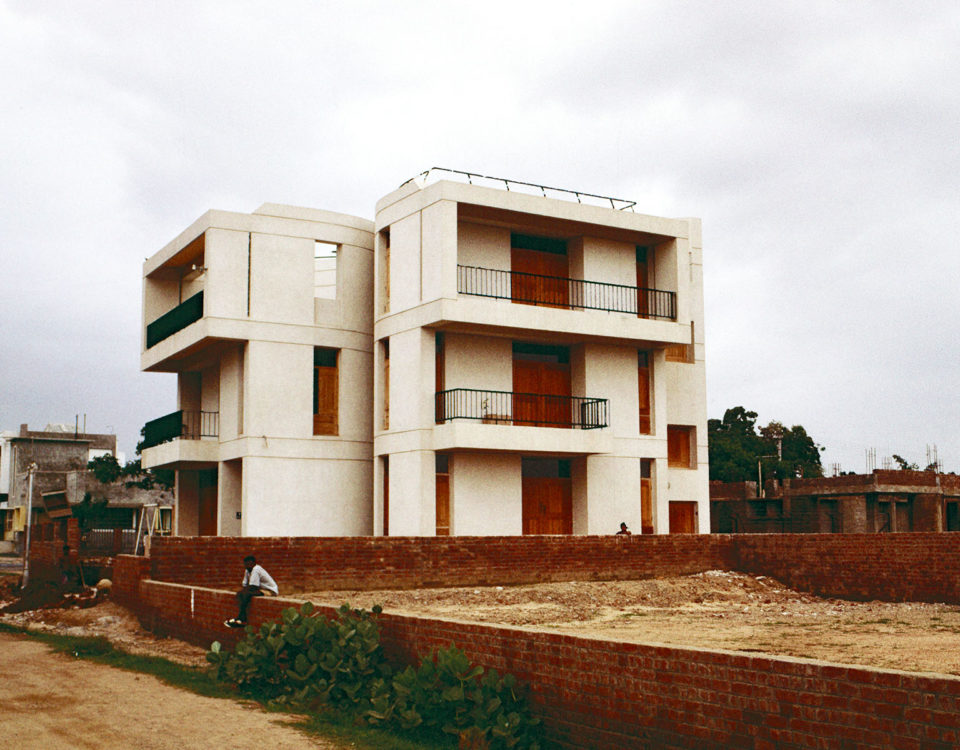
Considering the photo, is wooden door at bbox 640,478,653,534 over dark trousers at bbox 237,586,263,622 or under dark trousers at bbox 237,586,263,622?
over

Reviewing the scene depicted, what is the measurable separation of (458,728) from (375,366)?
20375mm

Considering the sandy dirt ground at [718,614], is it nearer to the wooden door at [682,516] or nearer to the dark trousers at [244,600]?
the dark trousers at [244,600]

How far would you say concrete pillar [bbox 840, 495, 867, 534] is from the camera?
37.1 metres

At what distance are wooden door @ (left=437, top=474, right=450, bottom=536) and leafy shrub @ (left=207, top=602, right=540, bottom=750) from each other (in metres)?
14.8

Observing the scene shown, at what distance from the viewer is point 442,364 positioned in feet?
91.9

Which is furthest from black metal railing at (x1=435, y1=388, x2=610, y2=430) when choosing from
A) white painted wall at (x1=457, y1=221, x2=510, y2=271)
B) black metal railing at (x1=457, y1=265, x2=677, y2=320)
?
white painted wall at (x1=457, y1=221, x2=510, y2=271)

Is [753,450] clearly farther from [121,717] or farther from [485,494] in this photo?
[121,717]

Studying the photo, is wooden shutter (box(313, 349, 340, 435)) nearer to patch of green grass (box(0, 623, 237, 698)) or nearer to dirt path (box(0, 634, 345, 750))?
patch of green grass (box(0, 623, 237, 698))

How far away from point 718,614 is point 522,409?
10542 mm

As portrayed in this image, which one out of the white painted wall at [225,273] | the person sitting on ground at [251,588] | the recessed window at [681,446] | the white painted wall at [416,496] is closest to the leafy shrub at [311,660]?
the person sitting on ground at [251,588]

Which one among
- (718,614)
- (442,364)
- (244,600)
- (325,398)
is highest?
(442,364)

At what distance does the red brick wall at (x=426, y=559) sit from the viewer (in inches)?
772

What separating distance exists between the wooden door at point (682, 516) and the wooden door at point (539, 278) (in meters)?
7.29

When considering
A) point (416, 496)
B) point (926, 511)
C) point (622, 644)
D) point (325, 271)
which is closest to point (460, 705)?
point (622, 644)
